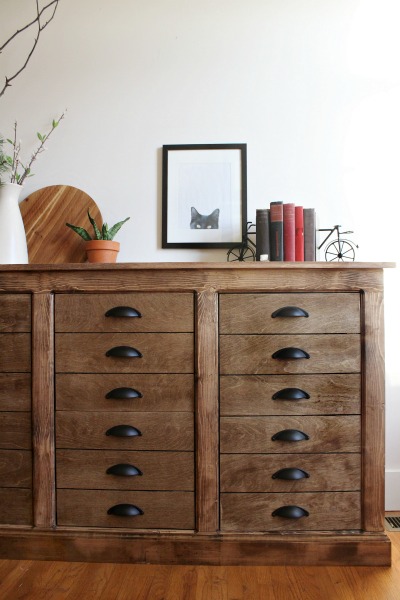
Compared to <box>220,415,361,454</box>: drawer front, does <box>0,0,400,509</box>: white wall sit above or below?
above

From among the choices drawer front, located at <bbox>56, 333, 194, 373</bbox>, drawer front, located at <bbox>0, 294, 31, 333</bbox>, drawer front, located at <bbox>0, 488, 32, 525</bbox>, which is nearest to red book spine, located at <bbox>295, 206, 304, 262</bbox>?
drawer front, located at <bbox>56, 333, 194, 373</bbox>

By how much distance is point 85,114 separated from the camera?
2.14 m

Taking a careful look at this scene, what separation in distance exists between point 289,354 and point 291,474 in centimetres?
42

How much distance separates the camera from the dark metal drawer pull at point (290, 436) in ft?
5.17

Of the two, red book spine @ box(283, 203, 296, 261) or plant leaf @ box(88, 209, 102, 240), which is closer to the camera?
red book spine @ box(283, 203, 296, 261)

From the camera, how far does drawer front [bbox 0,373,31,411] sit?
1651 millimetres

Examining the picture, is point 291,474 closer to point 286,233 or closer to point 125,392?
point 125,392

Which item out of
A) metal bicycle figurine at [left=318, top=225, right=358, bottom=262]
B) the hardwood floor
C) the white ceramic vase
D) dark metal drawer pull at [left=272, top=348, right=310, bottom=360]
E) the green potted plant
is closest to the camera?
the hardwood floor

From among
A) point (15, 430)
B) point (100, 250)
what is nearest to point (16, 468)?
point (15, 430)

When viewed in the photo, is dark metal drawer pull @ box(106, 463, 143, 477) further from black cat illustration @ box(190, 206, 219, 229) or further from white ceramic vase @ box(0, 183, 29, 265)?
black cat illustration @ box(190, 206, 219, 229)

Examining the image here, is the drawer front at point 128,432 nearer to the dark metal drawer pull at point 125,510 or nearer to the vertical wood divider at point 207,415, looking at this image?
the vertical wood divider at point 207,415

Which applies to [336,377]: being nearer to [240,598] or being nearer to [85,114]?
[240,598]

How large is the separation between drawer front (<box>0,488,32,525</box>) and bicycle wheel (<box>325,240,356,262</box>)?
159 centimetres

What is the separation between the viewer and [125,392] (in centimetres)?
160
